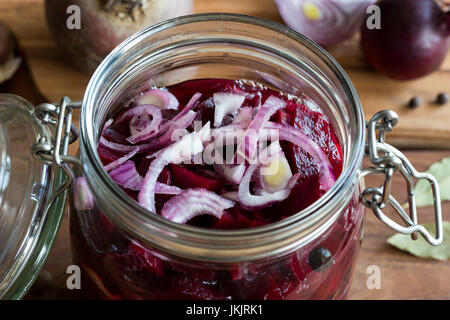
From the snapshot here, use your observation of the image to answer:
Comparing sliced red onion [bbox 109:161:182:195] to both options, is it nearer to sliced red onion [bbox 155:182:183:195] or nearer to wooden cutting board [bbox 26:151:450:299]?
sliced red onion [bbox 155:182:183:195]

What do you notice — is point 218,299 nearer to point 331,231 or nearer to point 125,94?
point 331,231

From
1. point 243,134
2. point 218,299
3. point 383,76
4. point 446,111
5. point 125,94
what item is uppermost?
point 383,76

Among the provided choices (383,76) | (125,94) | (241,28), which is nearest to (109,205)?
(125,94)

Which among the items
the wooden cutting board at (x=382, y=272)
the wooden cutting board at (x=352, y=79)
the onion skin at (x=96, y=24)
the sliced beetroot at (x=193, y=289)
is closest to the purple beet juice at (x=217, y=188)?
the sliced beetroot at (x=193, y=289)

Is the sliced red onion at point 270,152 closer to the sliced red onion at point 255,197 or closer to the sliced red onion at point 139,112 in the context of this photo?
the sliced red onion at point 255,197

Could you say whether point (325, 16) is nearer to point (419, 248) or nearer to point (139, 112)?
point (419, 248)

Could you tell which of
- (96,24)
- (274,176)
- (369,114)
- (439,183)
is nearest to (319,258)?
(274,176)
